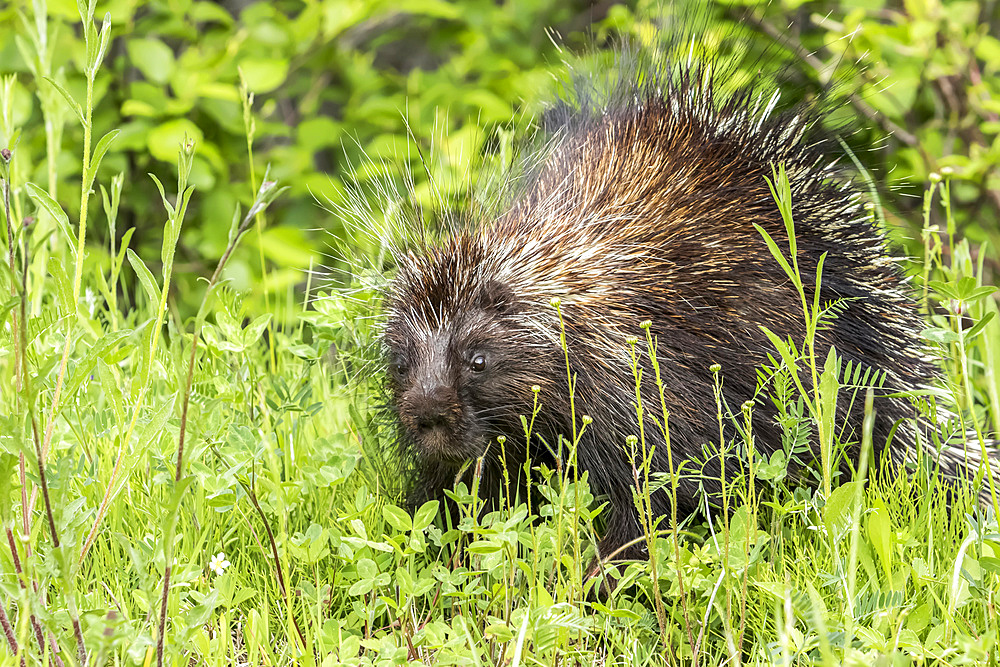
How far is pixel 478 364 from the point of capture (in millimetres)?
1912

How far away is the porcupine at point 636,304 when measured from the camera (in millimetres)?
1893

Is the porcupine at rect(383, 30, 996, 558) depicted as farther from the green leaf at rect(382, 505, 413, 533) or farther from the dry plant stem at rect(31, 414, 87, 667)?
the dry plant stem at rect(31, 414, 87, 667)

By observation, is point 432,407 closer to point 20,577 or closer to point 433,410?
point 433,410

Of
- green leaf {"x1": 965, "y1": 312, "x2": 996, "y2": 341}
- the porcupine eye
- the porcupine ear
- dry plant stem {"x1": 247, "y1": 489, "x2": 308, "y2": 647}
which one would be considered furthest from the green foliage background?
green leaf {"x1": 965, "y1": 312, "x2": 996, "y2": 341}

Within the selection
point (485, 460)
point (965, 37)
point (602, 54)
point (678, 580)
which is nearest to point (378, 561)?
point (485, 460)

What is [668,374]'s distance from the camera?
1.88m

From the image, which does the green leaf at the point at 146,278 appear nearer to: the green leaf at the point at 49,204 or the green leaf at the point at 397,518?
the green leaf at the point at 49,204

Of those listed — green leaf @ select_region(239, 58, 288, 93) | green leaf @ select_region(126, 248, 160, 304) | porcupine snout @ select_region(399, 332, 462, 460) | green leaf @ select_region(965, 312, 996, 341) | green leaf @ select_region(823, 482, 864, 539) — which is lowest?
porcupine snout @ select_region(399, 332, 462, 460)

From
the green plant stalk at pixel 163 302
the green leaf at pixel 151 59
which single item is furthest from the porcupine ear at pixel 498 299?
the green leaf at pixel 151 59

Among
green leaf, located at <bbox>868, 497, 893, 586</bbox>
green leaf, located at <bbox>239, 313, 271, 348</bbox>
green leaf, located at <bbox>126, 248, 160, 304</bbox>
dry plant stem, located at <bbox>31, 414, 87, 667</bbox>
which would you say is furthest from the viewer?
green leaf, located at <bbox>239, 313, 271, 348</bbox>

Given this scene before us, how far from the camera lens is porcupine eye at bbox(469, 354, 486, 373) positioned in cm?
191

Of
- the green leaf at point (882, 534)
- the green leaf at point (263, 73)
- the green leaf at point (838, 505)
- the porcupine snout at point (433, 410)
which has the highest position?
the green leaf at point (263, 73)

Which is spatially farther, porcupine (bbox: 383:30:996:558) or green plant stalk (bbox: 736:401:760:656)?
porcupine (bbox: 383:30:996:558)

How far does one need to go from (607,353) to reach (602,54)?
124 centimetres
